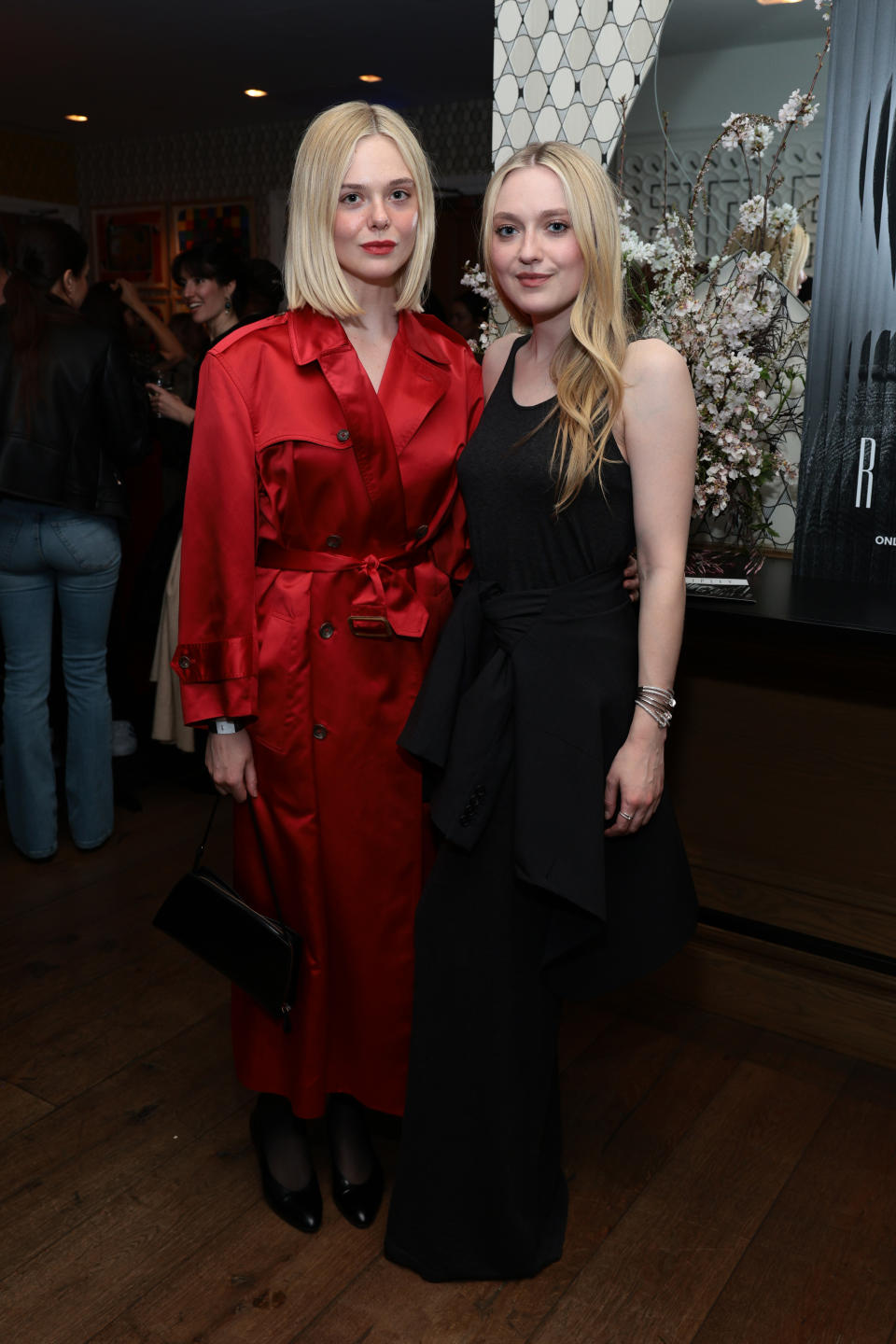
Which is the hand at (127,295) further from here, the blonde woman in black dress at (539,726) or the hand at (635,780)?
the hand at (635,780)

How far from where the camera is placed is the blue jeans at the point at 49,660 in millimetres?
2859

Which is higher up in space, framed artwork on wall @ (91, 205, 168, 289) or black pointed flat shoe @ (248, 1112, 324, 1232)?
framed artwork on wall @ (91, 205, 168, 289)

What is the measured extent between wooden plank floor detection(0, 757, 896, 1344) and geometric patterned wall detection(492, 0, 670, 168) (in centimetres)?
192

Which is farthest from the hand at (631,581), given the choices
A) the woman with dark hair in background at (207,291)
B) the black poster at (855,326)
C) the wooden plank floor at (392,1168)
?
the woman with dark hair in background at (207,291)

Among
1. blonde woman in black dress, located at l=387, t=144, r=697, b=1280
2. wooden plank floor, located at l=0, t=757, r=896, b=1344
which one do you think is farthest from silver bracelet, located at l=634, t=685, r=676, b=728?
wooden plank floor, located at l=0, t=757, r=896, b=1344

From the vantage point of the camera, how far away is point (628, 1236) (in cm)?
176

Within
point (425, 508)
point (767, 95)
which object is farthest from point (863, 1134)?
point (767, 95)

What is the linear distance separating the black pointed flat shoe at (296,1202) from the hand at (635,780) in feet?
2.65

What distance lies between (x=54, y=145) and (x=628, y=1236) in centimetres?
937

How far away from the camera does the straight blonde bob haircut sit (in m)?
A: 1.50

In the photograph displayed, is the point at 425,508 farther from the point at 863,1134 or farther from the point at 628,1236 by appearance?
the point at 863,1134

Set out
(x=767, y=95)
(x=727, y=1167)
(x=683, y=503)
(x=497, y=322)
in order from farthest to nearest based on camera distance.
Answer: (x=767, y=95) → (x=497, y=322) → (x=727, y=1167) → (x=683, y=503)

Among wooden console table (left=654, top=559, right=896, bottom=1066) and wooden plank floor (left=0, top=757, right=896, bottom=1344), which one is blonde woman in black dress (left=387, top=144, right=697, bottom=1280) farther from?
wooden console table (left=654, top=559, right=896, bottom=1066)

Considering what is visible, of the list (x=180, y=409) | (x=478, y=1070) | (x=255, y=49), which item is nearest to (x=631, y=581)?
(x=478, y=1070)
